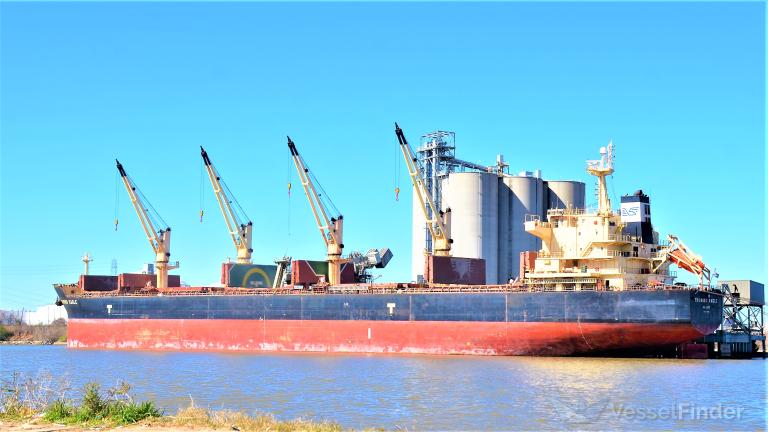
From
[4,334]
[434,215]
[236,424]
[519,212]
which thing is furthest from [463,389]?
[4,334]

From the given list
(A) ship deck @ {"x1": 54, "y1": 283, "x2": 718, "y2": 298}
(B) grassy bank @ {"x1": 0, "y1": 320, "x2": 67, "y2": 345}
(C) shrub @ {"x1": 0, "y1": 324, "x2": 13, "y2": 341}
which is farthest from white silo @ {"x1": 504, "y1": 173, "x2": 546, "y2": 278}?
(C) shrub @ {"x1": 0, "y1": 324, "x2": 13, "y2": 341}

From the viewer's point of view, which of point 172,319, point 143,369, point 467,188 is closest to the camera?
point 143,369

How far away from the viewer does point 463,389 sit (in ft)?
79.5

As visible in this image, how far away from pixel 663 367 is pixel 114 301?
32.6m

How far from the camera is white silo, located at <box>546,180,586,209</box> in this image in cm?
5928

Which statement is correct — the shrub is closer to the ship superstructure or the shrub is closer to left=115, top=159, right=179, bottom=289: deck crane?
left=115, top=159, right=179, bottom=289: deck crane

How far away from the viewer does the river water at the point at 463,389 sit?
19.0 meters

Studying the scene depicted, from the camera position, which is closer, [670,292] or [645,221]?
[670,292]

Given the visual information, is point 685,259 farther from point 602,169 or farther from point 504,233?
point 504,233

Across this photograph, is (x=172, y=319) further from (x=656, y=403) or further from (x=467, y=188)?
(x=656, y=403)

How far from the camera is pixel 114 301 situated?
51.7 meters

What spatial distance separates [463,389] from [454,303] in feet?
47.2

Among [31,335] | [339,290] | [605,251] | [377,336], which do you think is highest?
[605,251]

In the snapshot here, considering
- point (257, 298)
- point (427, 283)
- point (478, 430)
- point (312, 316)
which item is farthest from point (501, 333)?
point (478, 430)
